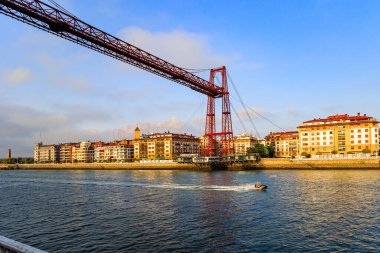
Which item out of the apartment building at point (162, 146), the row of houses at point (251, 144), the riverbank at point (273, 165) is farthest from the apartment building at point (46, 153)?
the riverbank at point (273, 165)

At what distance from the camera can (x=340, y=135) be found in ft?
280

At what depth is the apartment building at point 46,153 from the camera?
183875 mm

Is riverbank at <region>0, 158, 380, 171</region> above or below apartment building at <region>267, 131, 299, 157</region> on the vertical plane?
below

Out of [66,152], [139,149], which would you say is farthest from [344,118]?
[66,152]

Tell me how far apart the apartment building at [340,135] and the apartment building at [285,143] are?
32.0m

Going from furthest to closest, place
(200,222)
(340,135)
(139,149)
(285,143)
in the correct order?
(139,149) < (285,143) < (340,135) < (200,222)

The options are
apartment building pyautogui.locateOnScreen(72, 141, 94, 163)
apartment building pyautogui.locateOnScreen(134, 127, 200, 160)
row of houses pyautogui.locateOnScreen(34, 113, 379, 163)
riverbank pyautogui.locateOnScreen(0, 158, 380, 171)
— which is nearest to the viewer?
riverbank pyautogui.locateOnScreen(0, 158, 380, 171)

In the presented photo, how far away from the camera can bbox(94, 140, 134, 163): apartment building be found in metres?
145

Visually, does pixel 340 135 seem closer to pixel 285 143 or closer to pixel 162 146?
pixel 285 143

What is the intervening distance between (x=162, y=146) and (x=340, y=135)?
222 feet

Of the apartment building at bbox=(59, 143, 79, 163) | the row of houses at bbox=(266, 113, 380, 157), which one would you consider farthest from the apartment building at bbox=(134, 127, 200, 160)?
the apartment building at bbox=(59, 143, 79, 163)

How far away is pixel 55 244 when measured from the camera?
48.4ft

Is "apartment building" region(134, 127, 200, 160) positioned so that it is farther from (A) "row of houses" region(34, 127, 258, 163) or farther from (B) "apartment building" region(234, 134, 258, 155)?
Answer: (B) "apartment building" region(234, 134, 258, 155)

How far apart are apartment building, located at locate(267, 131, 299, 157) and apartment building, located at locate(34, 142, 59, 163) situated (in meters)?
119
